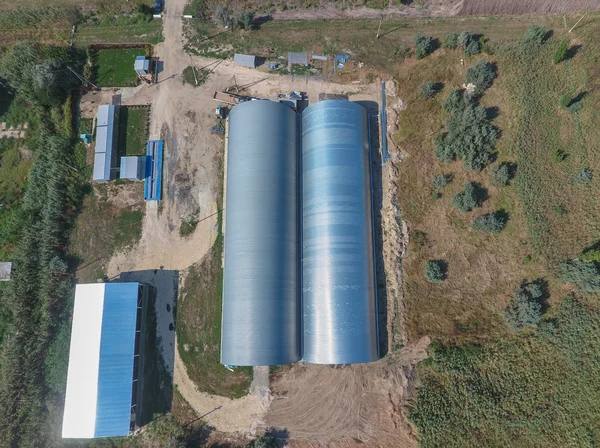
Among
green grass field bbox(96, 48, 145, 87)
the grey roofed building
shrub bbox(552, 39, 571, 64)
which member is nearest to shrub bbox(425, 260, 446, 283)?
shrub bbox(552, 39, 571, 64)

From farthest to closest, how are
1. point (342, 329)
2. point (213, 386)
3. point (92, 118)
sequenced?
point (92, 118) < point (213, 386) < point (342, 329)

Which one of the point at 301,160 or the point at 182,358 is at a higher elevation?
the point at 301,160

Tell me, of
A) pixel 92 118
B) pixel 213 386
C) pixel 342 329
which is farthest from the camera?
pixel 92 118

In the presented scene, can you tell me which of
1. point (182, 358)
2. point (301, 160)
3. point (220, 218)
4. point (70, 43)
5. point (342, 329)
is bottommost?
point (182, 358)

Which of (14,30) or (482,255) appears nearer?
(482,255)

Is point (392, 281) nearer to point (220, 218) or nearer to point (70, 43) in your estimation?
point (220, 218)

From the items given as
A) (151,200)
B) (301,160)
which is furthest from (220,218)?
(301,160)

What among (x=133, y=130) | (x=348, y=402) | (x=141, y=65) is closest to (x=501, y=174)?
(x=348, y=402)
